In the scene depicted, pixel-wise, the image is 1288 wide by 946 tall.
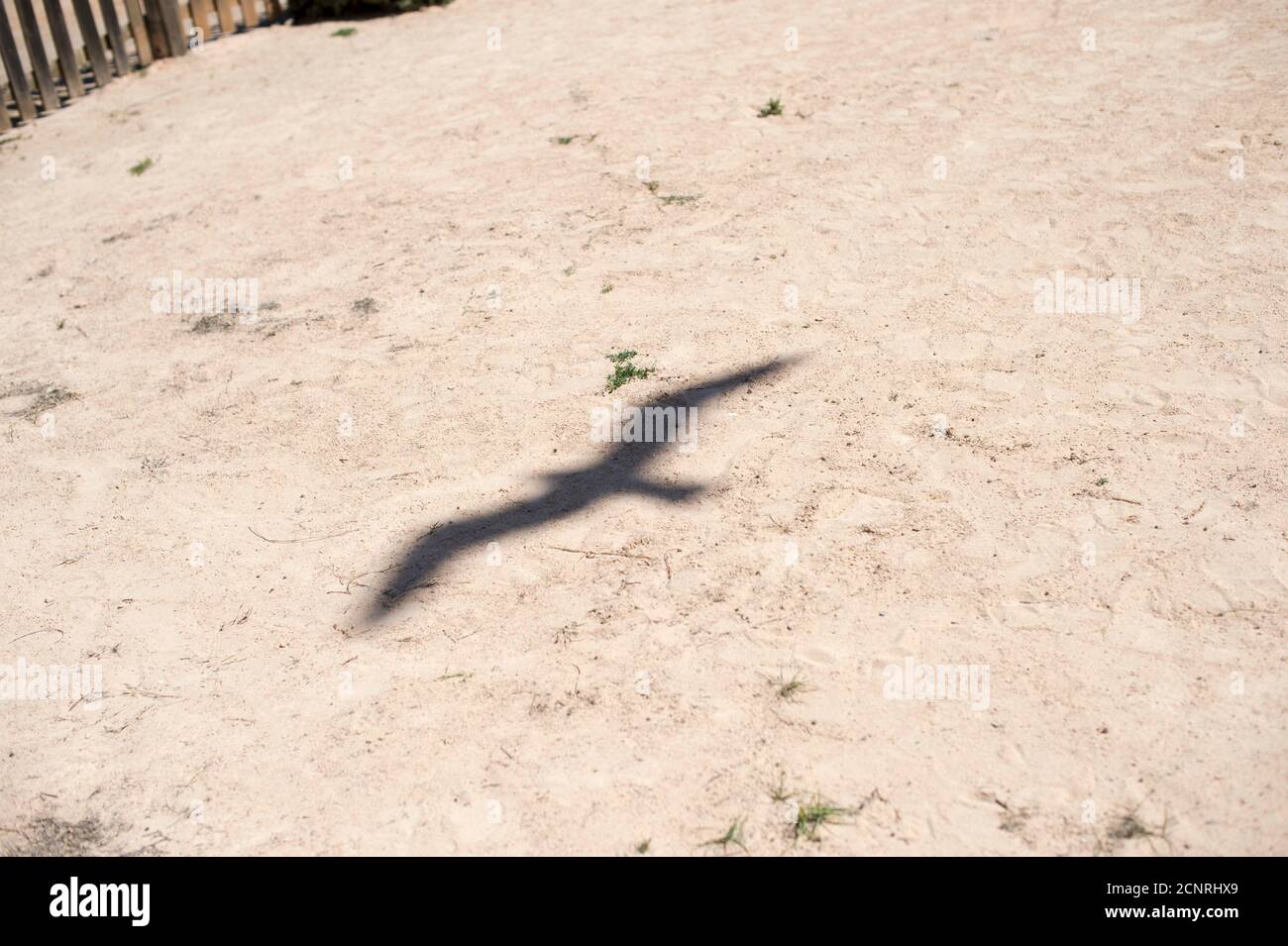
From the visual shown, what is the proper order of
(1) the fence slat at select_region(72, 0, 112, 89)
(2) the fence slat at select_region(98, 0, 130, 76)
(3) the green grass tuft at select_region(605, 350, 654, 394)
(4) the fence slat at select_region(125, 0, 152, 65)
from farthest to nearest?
(4) the fence slat at select_region(125, 0, 152, 65) → (2) the fence slat at select_region(98, 0, 130, 76) → (1) the fence slat at select_region(72, 0, 112, 89) → (3) the green grass tuft at select_region(605, 350, 654, 394)

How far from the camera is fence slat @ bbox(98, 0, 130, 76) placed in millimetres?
9656

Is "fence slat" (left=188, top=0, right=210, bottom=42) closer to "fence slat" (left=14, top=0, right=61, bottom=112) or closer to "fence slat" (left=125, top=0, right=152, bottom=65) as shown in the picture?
"fence slat" (left=125, top=0, right=152, bottom=65)

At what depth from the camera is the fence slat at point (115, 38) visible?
966cm

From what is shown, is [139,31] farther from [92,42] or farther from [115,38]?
[92,42]

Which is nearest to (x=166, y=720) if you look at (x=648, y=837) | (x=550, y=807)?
(x=550, y=807)

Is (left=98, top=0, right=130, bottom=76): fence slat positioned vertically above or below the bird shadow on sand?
above

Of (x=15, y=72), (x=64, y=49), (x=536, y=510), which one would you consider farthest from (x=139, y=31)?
(x=536, y=510)

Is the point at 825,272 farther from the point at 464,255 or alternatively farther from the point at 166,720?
the point at 166,720

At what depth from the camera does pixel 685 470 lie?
4.57 m

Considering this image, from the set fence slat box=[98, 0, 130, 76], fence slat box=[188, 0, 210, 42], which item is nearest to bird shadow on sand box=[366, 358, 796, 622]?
fence slat box=[98, 0, 130, 76]

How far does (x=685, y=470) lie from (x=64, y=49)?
25.7ft

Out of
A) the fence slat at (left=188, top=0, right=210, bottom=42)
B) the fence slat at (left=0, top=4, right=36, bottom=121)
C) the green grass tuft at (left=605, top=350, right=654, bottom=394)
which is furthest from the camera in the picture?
the fence slat at (left=188, top=0, right=210, bottom=42)

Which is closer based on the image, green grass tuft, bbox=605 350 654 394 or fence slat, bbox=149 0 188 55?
green grass tuft, bbox=605 350 654 394
